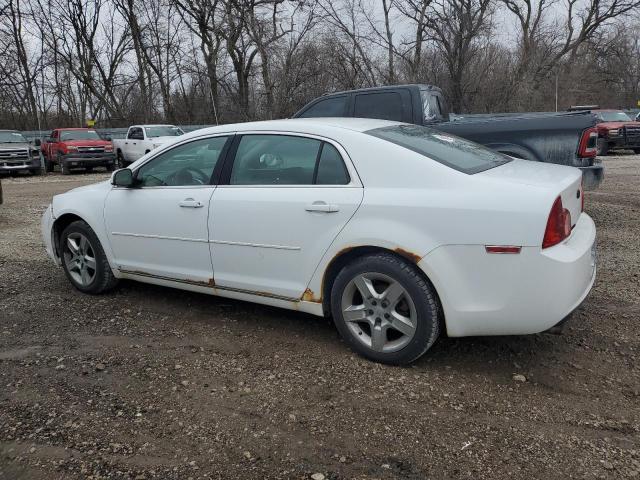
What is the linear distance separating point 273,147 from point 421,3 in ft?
94.1

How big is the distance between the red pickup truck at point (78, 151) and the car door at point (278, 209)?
1818 centimetres

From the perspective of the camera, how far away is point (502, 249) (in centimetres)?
301

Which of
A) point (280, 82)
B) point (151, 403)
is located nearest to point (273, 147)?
point (151, 403)

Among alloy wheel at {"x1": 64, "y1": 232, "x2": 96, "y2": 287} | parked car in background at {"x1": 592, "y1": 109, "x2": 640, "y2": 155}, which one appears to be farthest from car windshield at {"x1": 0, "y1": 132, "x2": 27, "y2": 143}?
parked car in background at {"x1": 592, "y1": 109, "x2": 640, "y2": 155}

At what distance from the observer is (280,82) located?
1227 inches

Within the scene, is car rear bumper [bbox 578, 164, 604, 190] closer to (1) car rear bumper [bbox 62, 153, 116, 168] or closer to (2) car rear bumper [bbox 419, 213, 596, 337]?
(2) car rear bumper [bbox 419, 213, 596, 337]

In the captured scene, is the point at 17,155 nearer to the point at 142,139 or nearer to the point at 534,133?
the point at 142,139

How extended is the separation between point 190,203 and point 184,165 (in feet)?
1.36

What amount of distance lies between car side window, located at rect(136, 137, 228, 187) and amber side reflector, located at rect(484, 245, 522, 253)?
2.14 meters

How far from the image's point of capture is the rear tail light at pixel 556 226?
2980 mm

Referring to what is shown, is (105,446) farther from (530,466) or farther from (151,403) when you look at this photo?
(530,466)

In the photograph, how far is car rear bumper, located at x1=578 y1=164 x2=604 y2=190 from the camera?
6.80 m

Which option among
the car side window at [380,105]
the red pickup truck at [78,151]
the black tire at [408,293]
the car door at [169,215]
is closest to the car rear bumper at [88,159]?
the red pickup truck at [78,151]

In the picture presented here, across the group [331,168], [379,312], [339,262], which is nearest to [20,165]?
[331,168]
